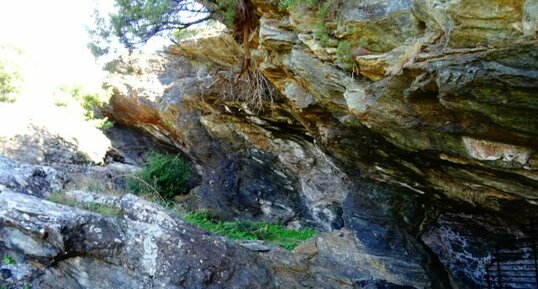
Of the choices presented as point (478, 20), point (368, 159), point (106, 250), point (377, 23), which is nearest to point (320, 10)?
point (377, 23)

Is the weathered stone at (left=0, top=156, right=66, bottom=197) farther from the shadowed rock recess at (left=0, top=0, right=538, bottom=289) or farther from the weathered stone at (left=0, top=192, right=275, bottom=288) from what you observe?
the weathered stone at (left=0, top=192, right=275, bottom=288)

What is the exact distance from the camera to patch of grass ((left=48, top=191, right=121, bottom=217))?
6.51 meters

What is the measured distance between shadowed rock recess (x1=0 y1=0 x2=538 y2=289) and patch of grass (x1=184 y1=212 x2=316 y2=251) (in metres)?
1.01

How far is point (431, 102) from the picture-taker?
5039 millimetres

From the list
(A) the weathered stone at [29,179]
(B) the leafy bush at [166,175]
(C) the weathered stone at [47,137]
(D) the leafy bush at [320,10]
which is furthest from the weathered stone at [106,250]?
(B) the leafy bush at [166,175]

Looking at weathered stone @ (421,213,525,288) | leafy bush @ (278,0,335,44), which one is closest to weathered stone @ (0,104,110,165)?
leafy bush @ (278,0,335,44)

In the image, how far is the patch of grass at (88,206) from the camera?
6.51 metres

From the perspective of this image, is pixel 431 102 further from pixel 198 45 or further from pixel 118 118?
pixel 118 118

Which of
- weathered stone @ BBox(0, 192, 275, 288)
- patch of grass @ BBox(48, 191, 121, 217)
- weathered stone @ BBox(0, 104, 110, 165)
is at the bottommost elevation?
weathered stone @ BBox(0, 192, 275, 288)

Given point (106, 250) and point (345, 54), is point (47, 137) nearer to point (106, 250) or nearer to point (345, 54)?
point (106, 250)

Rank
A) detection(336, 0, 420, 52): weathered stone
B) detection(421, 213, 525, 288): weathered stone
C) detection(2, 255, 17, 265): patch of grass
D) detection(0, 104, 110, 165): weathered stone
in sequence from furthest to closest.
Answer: detection(0, 104, 110, 165): weathered stone, detection(421, 213, 525, 288): weathered stone, detection(2, 255, 17, 265): patch of grass, detection(336, 0, 420, 52): weathered stone

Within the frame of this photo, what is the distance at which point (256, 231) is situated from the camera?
10.5m

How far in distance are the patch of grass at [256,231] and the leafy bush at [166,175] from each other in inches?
113

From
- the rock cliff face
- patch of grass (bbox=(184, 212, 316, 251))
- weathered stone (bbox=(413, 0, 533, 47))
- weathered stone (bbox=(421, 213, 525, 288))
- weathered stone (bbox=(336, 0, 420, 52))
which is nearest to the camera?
weathered stone (bbox=(413, 0, 533, 47))
